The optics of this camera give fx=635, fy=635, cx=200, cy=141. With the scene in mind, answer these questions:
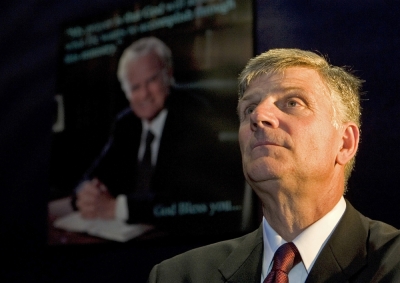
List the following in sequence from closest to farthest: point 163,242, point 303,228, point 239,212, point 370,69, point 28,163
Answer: point 303,228
point 370,69
point 239,212
point 163,242
point 28,163

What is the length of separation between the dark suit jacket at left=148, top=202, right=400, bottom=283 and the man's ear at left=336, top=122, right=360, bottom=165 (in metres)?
0.17

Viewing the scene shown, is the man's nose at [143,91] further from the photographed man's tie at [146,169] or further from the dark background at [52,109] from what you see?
Result: the dark background at [52,109]

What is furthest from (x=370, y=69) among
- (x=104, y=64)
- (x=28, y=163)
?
A: (x=28, y=163)

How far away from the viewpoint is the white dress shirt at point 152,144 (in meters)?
2.93

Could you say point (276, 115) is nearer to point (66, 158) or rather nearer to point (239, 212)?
point (239, 212)

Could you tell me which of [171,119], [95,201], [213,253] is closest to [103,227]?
[95,201]

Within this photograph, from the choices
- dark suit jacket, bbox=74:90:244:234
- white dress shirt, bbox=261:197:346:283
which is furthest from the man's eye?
dark suit jacket, bbox=74:90:244:234

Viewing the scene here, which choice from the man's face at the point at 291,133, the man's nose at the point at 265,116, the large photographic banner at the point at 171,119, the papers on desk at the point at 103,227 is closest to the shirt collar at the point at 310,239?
the man's face at the point at 291,133

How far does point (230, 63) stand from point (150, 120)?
485 millimetres

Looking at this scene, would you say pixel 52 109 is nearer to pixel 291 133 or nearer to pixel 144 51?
pixel 144 51

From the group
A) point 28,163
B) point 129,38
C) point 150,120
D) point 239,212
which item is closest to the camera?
point 239,212

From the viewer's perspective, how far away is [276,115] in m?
1.67

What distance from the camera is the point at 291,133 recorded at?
5.38 ft

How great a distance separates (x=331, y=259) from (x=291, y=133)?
336 millimetres
